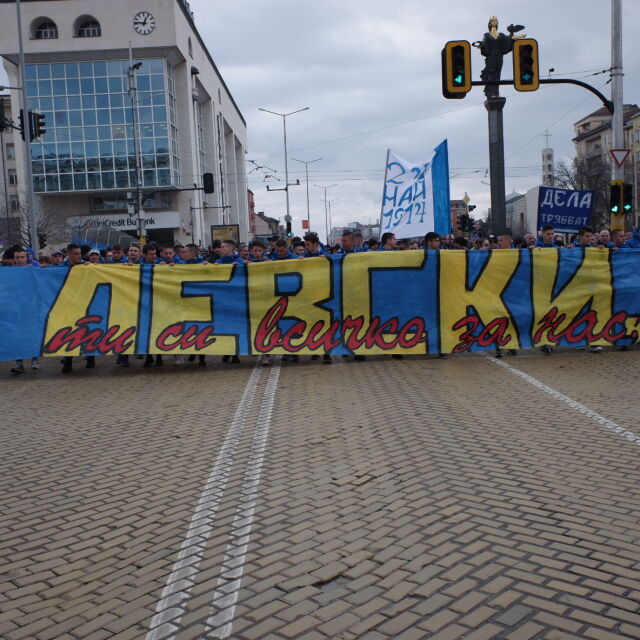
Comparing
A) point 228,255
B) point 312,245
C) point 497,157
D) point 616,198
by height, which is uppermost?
point 497,157

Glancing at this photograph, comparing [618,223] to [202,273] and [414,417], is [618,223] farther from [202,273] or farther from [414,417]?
[414,417]

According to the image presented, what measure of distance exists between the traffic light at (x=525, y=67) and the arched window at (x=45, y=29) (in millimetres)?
55758

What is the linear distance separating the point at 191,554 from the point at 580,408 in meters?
4.83

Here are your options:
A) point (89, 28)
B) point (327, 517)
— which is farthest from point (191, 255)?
point (89, 28)

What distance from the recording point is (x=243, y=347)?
11.8 m

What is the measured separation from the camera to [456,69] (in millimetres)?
15070

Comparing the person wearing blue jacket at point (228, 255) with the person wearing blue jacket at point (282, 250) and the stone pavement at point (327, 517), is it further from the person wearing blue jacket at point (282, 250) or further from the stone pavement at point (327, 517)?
the stone pavement at point (327, 517)

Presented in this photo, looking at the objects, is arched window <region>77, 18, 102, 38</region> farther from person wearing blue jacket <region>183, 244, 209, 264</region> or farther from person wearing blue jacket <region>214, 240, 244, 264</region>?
person wearing blue jacket <region>214, 240, 244, 264</region>

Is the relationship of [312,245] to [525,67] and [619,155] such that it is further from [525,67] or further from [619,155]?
[619,155]

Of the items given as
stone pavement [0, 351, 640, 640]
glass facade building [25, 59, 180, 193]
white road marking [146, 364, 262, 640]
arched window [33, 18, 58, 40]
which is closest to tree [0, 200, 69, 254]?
glass facade building [25, 59, 180, 193]

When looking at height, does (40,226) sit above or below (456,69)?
below

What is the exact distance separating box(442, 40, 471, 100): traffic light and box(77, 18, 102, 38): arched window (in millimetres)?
54411

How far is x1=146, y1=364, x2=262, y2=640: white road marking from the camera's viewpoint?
3594mm

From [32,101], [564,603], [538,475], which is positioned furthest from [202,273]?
[32,101]
